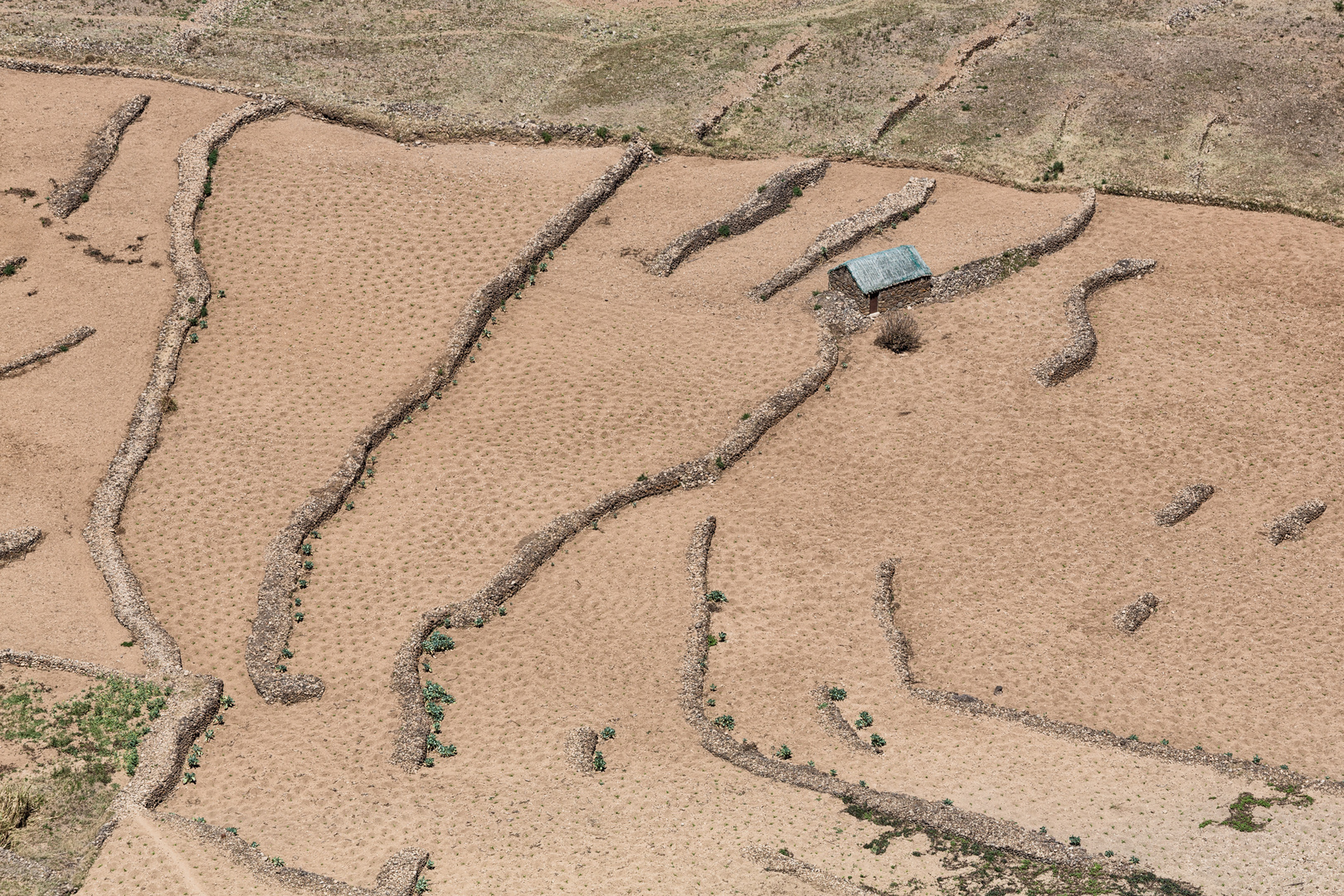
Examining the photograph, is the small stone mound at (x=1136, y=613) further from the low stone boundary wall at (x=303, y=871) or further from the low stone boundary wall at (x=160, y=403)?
the low stone boundary wall at (x=160, y=403)

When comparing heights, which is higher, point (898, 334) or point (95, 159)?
point (95, 159)

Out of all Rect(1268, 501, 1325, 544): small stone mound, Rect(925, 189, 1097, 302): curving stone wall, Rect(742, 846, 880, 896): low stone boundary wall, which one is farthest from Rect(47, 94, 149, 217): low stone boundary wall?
Rect(1268, 501, 1325, 544): small stone mound

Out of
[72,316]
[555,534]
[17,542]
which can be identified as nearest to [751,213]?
[555,534]

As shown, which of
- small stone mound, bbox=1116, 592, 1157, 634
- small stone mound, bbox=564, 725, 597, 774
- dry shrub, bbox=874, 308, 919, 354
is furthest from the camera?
dry shrub, bbox=874, 308, 919, 354

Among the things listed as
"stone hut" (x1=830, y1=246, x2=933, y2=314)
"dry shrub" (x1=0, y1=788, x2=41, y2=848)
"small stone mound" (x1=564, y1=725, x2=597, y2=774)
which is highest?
"stone hut" (x1=830, y1=246, x2=933, y2=314)

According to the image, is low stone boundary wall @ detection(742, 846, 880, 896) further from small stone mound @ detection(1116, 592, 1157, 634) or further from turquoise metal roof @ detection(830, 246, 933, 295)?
turquoise metal roof @ detection(830, 246, 933, 295)

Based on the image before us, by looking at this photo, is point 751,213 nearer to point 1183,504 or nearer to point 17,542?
point 1183,504
